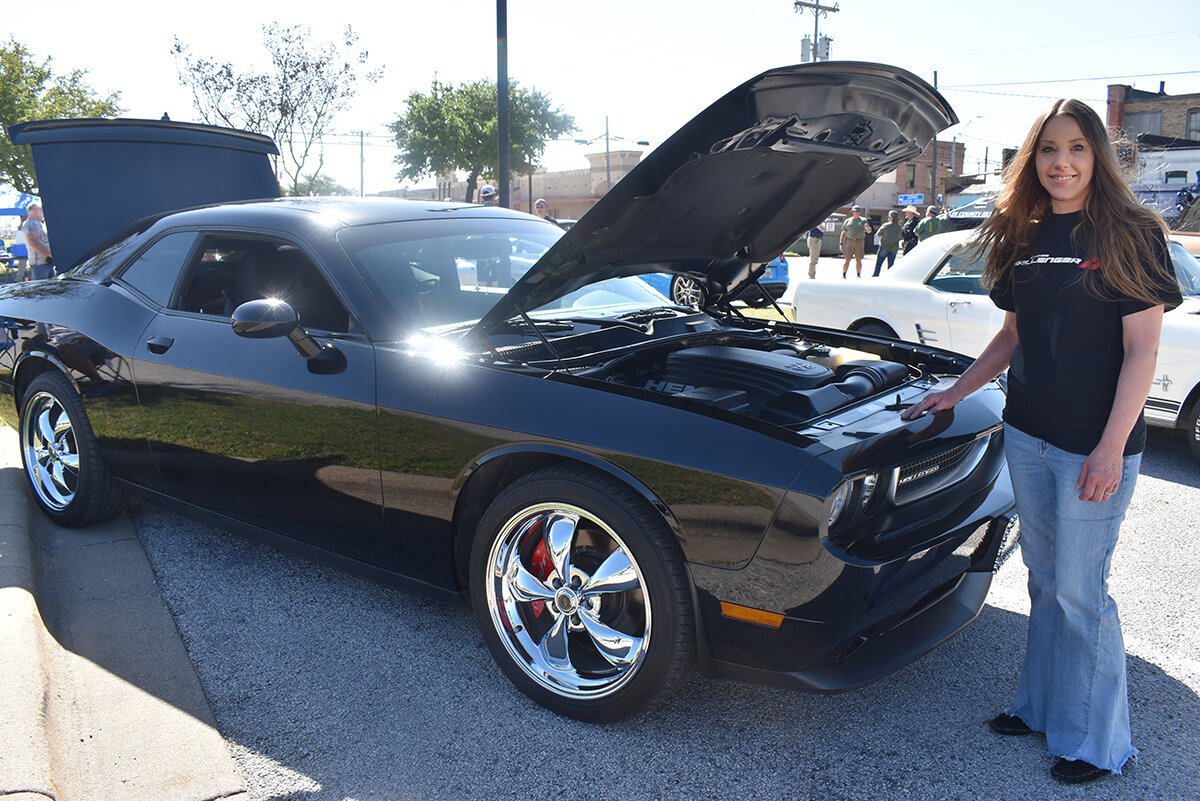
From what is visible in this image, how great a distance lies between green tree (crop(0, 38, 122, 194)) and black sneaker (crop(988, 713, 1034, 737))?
30257 millimetres

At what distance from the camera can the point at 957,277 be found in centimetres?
633

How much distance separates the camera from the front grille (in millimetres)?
2463

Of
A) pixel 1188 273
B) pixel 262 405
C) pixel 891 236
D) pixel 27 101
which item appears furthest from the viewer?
pixel 27 101

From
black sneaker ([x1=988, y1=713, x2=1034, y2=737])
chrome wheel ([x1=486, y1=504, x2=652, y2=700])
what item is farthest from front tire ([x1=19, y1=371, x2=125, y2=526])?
black sneaker ([x1=988, y1=713, x2=1034, y2=737])

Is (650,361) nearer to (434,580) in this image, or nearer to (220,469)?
(434,580)

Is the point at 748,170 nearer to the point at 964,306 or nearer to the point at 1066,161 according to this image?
the point at 1066,161

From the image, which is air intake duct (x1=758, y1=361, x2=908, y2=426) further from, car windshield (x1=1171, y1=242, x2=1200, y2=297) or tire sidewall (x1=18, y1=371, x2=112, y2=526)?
car windshield (x1=1171, y1=242, x2=1200, y2=297)

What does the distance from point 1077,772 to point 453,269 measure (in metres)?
2.66

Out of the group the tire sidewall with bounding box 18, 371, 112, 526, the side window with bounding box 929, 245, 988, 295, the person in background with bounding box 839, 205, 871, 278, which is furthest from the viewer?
the person in background with bounding box 839, 205, 871, 278

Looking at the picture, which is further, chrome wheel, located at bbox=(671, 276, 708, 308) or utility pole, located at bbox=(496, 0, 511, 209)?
utility pole, located at bbox=(496, 0, 511, 209)

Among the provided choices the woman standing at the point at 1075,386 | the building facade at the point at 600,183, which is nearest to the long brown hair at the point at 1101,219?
the woman standing at the point at 1075,386

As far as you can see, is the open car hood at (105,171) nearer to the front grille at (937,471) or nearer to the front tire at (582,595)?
the front tire at (582,595)

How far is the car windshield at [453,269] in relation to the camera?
321 cm

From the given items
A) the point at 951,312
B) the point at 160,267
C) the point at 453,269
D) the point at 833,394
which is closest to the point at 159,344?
the point at 160,267
